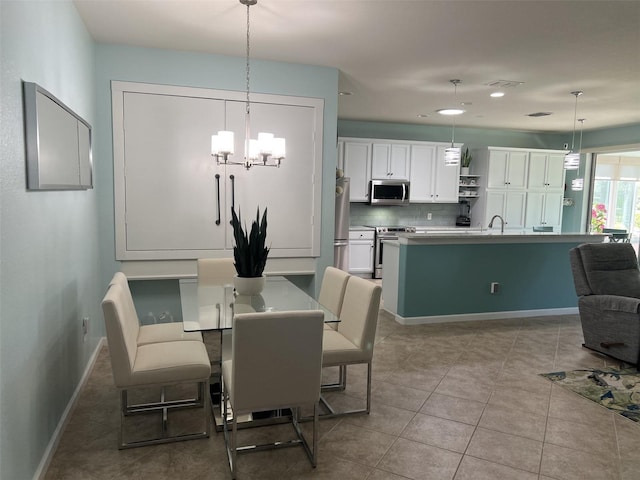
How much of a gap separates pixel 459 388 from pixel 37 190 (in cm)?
287

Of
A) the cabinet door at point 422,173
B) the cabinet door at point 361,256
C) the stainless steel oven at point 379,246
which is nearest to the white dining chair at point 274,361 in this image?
the cabinet door at point 361,256

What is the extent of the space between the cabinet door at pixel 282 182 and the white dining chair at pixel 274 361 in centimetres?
233

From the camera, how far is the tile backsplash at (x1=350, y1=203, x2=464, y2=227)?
25.8 feet

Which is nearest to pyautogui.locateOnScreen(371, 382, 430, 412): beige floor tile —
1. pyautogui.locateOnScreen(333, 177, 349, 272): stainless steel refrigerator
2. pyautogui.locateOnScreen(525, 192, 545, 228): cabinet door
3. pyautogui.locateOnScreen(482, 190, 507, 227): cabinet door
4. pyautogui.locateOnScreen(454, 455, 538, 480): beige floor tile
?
pyautogui.locateOnScreen(454, 455, 538, 480): beige floor tile

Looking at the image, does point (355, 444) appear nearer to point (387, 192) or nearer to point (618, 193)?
point (387, 192)

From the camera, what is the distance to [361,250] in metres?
7.38

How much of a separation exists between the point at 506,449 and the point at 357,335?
3.28 feet

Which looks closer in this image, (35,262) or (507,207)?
(35,262)

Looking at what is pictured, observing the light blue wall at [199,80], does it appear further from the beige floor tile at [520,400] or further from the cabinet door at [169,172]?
the beige floor tile at [520,400]

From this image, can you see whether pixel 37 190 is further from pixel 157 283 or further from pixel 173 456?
pixel 157 283

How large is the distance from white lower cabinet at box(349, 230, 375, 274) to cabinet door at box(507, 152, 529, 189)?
2.72 meters

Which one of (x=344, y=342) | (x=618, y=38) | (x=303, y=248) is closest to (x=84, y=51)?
(x=303, y=248)

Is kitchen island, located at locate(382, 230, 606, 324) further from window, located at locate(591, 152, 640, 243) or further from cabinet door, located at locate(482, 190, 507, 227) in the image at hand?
window, located at locate(591, 152, 640, 243)

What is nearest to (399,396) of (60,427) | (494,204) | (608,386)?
(608,386)
